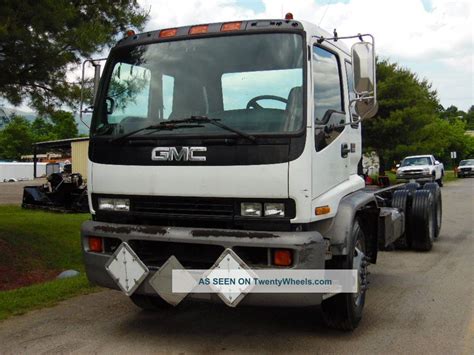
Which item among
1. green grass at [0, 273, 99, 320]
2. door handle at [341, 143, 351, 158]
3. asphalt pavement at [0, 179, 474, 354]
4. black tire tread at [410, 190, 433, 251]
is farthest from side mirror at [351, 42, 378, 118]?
black tire tread at [410, 190, 433, 251]

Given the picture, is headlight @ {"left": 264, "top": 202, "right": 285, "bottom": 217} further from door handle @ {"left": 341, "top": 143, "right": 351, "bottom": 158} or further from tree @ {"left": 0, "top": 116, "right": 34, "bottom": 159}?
tree @ {"left": 0, "top": 116, "right": 34, "bottom": 159}

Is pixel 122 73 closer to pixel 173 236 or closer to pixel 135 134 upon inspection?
pixel 135 134

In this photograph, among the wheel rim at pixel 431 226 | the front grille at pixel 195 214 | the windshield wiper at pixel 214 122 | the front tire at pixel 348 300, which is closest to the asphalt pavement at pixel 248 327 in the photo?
the front tire at pixel 348 300

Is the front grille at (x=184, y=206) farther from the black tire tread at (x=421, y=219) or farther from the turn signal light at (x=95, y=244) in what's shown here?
the black tire tread at (x=421, y=219)

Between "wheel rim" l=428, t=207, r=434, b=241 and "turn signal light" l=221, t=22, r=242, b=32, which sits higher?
"turn signal light" l=221, t=22, r=242, b=32

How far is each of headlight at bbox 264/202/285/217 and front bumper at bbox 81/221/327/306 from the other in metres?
0.16

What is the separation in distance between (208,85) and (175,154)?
0.67 metres

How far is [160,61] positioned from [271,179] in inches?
60.6

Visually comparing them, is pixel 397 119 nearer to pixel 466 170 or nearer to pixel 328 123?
pixel 466 170

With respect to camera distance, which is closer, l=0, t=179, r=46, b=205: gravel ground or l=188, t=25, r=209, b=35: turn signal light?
l=188, t=25, r=209, b=35: turn signal light

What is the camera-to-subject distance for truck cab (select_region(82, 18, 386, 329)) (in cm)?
408

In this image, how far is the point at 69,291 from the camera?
645 centimetres

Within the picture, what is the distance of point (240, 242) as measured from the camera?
4.04 m

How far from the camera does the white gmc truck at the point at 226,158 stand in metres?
4.08
